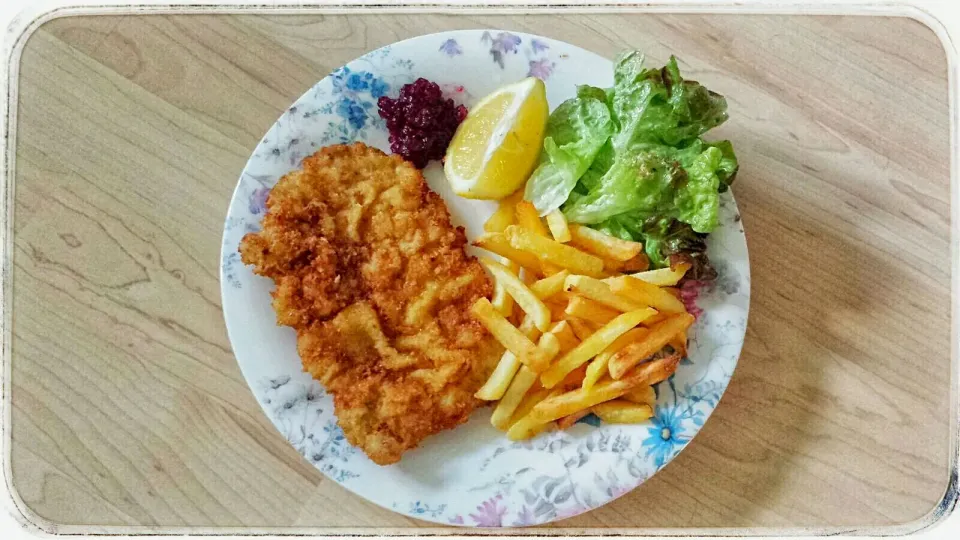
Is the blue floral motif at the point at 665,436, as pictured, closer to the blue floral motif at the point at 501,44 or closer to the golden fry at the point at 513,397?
the golden fry at the point at 513,397

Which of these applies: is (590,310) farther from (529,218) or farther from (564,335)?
(529,218)

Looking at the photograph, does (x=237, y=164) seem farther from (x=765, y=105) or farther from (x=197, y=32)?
(x=765, y=105)

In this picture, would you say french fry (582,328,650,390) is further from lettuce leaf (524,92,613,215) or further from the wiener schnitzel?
lettuce leaf (524,92,613,215)

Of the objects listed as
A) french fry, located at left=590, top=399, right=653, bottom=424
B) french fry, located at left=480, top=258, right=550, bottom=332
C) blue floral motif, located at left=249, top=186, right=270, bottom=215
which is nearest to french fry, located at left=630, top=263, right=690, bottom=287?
french fry, located at left=480, top=258, right=550, bottom=332

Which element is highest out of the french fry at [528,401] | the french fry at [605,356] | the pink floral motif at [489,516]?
the french fry at [605,356]

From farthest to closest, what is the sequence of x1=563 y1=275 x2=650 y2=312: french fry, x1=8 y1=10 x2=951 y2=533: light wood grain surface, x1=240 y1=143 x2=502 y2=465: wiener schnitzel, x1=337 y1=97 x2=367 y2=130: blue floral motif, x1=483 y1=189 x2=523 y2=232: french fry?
1. x1=8 y1=10 x2=951 y2=533: light wood grain surface
2. x1=337 y1=97 x2=367 y2=130: blue floral motif
3. x1=483 y1=189 x2=523 y2=232: french fry
4. x1=240 y1=143 x2=502 y2=465: wiener schnitzel
5. x1=563 y1=275 x2=650 y2=312: french fry

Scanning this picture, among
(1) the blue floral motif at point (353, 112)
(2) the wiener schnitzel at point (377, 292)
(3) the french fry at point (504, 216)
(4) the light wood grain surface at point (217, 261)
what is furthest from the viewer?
(4) the light wood grain surface at point (217, 261)

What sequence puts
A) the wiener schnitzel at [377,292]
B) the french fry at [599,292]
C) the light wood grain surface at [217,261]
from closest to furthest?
the french fry at [599,292] < the wiener schnitzel at [377,292] < the light wood grain surface at [217,261]

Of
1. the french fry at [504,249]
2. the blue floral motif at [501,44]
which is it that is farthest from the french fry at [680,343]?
the blue floral motif at [501,44]
